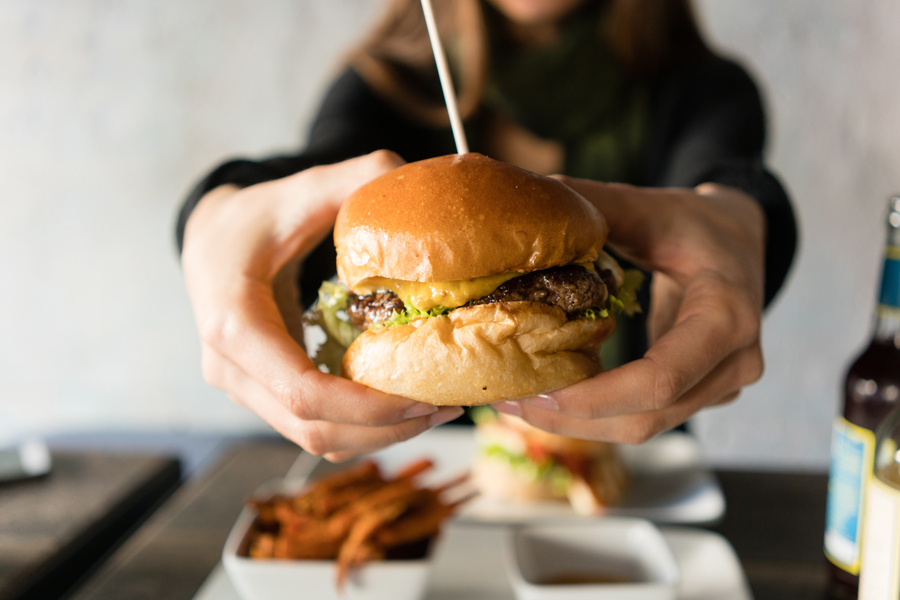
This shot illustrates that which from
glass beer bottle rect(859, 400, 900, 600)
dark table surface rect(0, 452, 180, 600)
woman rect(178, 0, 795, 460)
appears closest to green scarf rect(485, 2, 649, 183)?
woman rect(178, 0, 795, 460)

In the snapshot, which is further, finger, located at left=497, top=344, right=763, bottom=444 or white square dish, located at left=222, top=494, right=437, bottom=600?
white square dish, located at left=222, top=494, right=437, bottom=600

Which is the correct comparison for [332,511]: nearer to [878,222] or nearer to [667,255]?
[667,255]

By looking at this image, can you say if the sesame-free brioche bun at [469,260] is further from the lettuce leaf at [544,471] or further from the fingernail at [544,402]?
the lettuce leaf at [544,471]

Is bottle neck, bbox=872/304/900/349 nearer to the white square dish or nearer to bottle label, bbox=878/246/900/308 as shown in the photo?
bottle label, bbox=878/246/900/308

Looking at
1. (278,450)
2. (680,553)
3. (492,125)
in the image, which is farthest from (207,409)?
(680,553)

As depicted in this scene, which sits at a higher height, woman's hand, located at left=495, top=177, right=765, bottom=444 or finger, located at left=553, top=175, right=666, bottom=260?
finger, located at left=553, top=175, right=666, bottom=260

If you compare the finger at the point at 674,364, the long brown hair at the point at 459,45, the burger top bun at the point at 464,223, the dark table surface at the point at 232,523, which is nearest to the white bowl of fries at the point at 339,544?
the dark table surface at the point at 232,523
